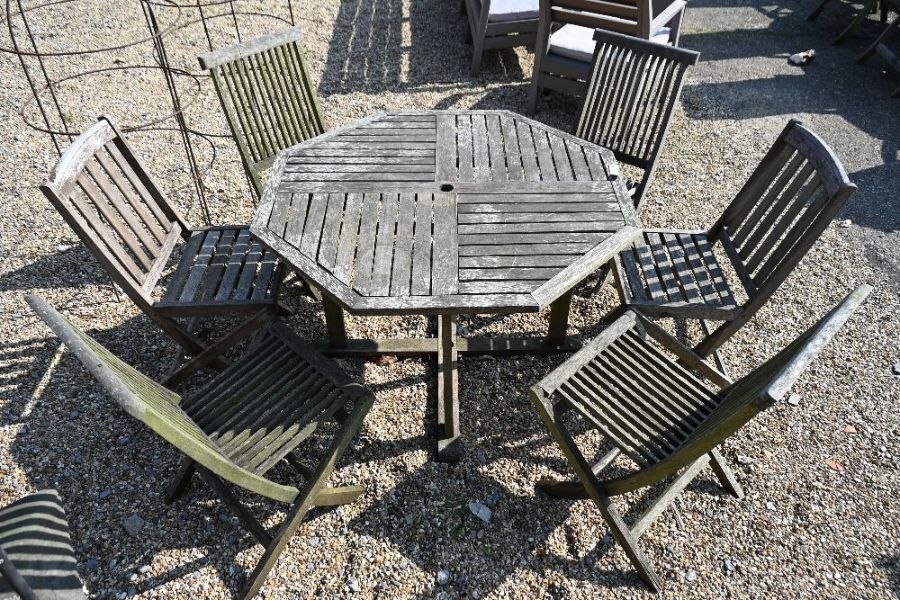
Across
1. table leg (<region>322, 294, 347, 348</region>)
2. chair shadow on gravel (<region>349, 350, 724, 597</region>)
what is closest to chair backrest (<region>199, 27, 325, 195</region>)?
table leg (<region>322, 294, 347, 348</region>)

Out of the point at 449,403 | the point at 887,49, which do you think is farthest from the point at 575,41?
the point at 449,403

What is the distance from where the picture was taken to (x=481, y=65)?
648 cm

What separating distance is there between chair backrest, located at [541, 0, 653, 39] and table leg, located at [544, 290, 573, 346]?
2.64 metres

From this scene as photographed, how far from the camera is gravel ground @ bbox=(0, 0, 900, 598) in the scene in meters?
2.72

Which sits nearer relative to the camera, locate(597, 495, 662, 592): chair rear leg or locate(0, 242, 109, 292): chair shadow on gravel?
locate(597, 495, 662, 592): chair rear leg

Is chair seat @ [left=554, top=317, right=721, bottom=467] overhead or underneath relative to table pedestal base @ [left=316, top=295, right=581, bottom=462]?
overhead

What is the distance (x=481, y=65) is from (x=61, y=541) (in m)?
5.71

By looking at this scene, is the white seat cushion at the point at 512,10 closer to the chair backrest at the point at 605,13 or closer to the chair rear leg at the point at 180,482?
the chair backrest at the point at 605,13

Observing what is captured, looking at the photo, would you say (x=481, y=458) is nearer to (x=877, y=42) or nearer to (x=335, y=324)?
(x=335, y=324)

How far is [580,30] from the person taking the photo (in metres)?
5.79

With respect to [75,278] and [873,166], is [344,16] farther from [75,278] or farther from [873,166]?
[873,166]

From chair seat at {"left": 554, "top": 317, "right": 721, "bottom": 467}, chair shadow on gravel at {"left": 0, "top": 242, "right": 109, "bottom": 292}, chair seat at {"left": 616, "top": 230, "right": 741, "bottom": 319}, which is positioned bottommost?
chair shadow on gravel at {"left": 0, "top": 242, "right": 109, "bottom": 292}

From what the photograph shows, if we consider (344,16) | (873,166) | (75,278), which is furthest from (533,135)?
(344,16)

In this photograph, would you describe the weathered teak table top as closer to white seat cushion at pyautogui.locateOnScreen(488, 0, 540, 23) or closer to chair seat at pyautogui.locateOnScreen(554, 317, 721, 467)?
chair seat at pyautogui.locateOnScreen(554, 317, 721, 467)
